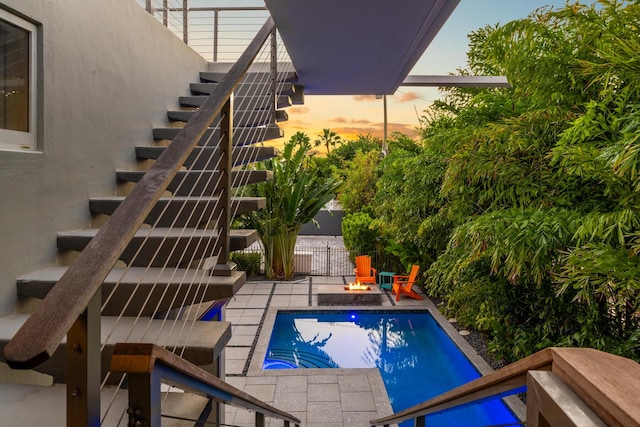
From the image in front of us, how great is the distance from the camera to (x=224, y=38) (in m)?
5.68

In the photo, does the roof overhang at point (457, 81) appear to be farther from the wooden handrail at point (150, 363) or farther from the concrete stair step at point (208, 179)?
the wooden handrail at point (150, 363)

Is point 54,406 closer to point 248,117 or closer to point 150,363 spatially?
point 150,363

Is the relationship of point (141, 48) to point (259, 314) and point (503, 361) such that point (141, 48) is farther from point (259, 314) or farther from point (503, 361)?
point (503, 361)

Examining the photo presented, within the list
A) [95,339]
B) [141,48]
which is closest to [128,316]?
[95,339]

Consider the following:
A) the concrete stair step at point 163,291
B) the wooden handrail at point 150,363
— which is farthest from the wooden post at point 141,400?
the concrete stair step at point 163,291

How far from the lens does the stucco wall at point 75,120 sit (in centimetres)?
232

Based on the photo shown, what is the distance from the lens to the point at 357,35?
379 centimetres

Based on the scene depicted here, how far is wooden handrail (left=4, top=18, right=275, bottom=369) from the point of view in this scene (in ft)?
2.28

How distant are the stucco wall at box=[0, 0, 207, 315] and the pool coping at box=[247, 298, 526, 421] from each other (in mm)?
3488

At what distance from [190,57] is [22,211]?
10.1ft

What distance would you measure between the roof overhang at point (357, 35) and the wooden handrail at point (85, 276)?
7.85ft

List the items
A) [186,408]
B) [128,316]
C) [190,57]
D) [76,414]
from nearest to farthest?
[76,414] < [186,408] < [128,316] < [190,57]

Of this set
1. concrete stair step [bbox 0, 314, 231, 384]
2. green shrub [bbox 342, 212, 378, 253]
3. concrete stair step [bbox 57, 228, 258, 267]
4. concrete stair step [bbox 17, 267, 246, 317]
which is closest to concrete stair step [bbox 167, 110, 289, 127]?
concrete stair step [bbox 57, 228, 258, 267]

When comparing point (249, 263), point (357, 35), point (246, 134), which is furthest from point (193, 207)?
point (249, 263)
